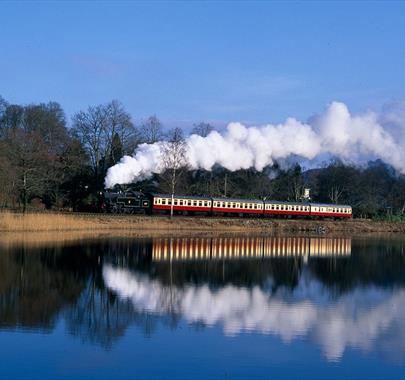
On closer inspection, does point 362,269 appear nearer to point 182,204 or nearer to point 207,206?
point 182,204

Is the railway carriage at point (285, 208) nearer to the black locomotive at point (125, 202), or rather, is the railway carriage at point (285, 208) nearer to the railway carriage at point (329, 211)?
the railway carriage at point (329, 211)

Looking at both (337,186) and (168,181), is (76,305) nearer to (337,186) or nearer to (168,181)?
(168,181)

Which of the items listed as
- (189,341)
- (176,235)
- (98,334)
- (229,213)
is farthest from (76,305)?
(229,213)

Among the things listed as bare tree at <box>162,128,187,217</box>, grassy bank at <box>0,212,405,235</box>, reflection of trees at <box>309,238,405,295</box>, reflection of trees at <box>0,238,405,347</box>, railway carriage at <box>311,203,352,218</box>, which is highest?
bare tree at <box>162,128,187,217</box>

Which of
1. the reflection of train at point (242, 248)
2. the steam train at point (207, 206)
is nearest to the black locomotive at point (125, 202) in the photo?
the steam train at point (207, 206)

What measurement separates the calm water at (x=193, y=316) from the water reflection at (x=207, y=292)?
6cm

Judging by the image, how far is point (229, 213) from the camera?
77.7 meters

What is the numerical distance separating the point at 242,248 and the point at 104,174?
32463mm

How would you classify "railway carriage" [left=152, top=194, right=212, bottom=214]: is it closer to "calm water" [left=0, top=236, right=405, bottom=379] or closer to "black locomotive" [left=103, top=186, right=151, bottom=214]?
"black locomotive" [left=103, top=186, right=151, bottom=214]

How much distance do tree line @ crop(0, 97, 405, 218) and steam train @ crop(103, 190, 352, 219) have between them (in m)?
2.66

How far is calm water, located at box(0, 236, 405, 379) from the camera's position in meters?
16.0

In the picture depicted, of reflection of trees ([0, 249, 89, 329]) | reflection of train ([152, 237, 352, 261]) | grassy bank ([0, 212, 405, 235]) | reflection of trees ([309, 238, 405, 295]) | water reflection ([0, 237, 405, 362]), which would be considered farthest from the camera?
grassy bank ([0, 212, 405, 235])

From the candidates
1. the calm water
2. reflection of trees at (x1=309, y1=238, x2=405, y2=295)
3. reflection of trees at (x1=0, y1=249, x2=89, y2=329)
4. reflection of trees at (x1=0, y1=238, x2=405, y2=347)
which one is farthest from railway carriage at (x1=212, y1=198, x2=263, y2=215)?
reflection of trees at (x1=0, y1=249, x2=89, y2=329)

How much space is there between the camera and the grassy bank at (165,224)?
5244 centimetres
